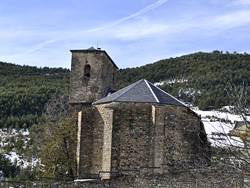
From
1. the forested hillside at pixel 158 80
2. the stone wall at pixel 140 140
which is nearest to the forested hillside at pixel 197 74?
the forested hillside at pixel 158 80

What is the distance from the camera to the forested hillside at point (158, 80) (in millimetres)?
50562

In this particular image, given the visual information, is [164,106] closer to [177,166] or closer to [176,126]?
[176,126]

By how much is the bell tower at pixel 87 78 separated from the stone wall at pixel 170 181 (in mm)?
8705

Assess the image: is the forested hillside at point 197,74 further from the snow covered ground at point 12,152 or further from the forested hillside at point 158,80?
the snow covered ground at point 12,152

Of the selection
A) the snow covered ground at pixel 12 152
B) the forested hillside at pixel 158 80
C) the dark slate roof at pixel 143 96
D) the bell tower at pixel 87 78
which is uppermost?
the forested hillside at pixel 158 80

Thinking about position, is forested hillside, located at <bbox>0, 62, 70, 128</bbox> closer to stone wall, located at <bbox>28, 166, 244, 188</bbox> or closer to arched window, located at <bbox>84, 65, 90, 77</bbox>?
arched window, located at <bbox>84, 65, 90, 77</bbox>

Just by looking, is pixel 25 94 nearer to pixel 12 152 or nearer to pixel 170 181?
pixel 12 152

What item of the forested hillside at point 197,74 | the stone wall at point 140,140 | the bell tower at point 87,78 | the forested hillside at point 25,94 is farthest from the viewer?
the forested hillside at point 197,74

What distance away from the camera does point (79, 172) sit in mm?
16953

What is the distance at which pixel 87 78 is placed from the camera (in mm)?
22500

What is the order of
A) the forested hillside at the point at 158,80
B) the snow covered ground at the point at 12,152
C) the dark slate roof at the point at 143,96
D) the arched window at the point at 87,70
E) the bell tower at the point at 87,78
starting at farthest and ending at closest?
the forested hillside at the point at 158,80 < the snow covered ground at the point at 12,152 < the arched window at the point at 87,70 < the bell tower at the point at 87,78 < the dark slate roof at the point at 143,96

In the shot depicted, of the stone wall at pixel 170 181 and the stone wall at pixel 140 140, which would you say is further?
the stone wall at pixel 140 140

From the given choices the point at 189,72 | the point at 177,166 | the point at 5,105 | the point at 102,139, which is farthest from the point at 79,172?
the point at 189,72

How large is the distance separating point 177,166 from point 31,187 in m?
7.34
